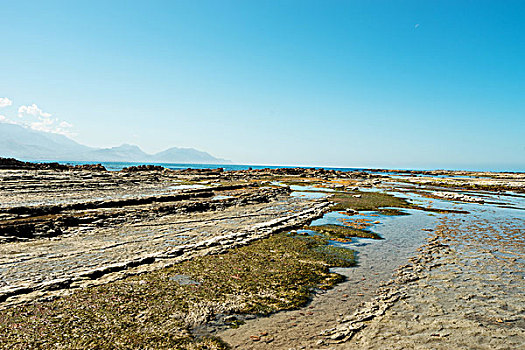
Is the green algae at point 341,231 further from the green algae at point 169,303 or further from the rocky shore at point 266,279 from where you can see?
the green algae at point 169,303

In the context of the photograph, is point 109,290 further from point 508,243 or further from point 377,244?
point 508,243

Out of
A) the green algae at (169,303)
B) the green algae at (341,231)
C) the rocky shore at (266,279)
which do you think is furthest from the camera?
the green algae at (341,231)

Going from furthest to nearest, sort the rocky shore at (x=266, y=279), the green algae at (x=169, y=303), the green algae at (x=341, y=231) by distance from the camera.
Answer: the green algae at (x=341, y=231) → the rocky shore at (x=266, y=279) → the green algae at (x=169, y=303)

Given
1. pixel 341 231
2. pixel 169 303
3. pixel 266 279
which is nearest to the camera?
pixel 169 303

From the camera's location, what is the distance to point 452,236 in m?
21.4

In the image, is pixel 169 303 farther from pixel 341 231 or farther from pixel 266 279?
pixel 341 231

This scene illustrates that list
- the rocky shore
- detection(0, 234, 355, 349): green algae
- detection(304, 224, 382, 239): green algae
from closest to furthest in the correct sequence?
detection(0, 234, 355, 349): green algae → the rocky shore → detection(304, 224, 382, 239): green algae

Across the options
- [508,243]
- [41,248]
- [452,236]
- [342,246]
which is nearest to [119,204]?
[41,248]

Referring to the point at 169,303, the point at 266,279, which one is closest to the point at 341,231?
the point at 266,279

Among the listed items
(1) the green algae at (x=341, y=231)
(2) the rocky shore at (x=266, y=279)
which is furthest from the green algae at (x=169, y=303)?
(1) the green algae at (x=341, y=231)

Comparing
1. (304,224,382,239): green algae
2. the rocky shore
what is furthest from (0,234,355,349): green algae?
(304,224,382,239): green algae

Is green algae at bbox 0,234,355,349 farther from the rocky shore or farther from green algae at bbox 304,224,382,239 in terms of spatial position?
green algae at bbox 304,224,382,239

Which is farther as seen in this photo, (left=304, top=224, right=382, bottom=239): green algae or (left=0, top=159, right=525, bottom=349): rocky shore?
(left=304, top=224, right=382, bottom=239): green algae

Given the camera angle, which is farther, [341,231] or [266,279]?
[341,231]
